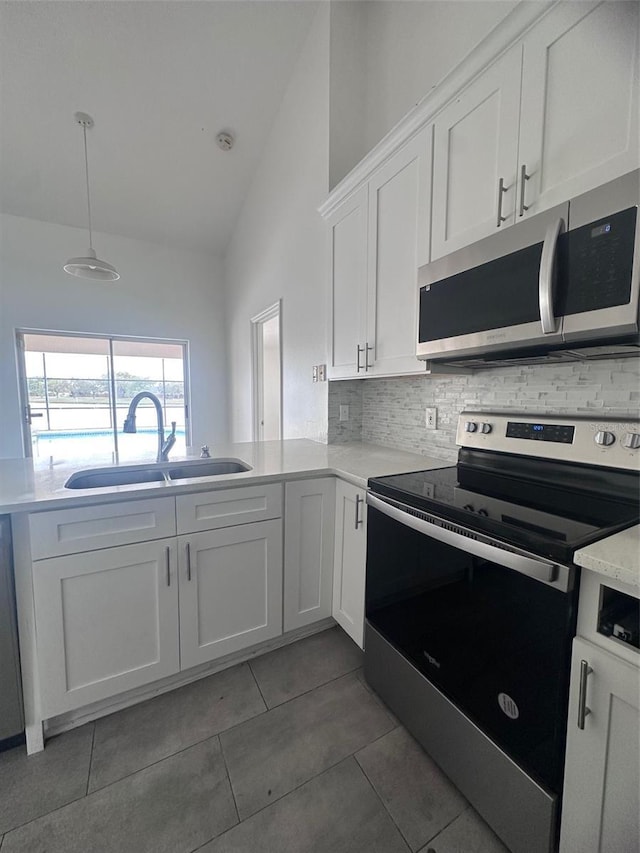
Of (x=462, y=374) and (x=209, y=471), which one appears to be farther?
(x=209, y=471)

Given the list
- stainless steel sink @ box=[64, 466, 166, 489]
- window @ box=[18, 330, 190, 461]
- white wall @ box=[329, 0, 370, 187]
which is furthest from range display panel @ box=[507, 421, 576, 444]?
window @ box=[18, 330, 190, 461]

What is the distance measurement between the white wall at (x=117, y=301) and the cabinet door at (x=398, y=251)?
8.28 ft

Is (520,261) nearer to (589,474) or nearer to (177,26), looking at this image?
(589,474)

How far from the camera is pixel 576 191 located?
98 cm

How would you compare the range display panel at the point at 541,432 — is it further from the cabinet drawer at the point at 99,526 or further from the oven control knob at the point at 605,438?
the cabinet drawer at the point at 99,526

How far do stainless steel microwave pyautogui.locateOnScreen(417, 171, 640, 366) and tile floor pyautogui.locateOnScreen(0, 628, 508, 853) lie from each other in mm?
1446

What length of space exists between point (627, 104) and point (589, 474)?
0.99 m

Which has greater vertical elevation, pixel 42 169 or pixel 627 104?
pixel 42 169

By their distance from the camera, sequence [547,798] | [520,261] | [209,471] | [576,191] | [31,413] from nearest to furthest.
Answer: [547,798]
[576,191]
[520,261]
[209,471]
[31,413]

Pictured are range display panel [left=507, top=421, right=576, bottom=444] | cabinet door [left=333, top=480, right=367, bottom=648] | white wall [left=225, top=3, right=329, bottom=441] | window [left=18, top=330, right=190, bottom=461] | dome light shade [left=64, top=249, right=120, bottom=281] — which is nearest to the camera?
range display panel [left=507, top=421, right=576, bottom=444]

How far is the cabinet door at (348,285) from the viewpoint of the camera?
1882mm

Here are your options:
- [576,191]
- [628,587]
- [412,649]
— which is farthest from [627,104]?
[412,649]

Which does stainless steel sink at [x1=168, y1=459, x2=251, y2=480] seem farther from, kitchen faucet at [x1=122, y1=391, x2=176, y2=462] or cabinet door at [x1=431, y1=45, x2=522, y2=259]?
cabinet door at [x1=431, y1=45, x2=522, y2=259]

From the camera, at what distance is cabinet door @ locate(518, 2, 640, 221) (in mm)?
885
